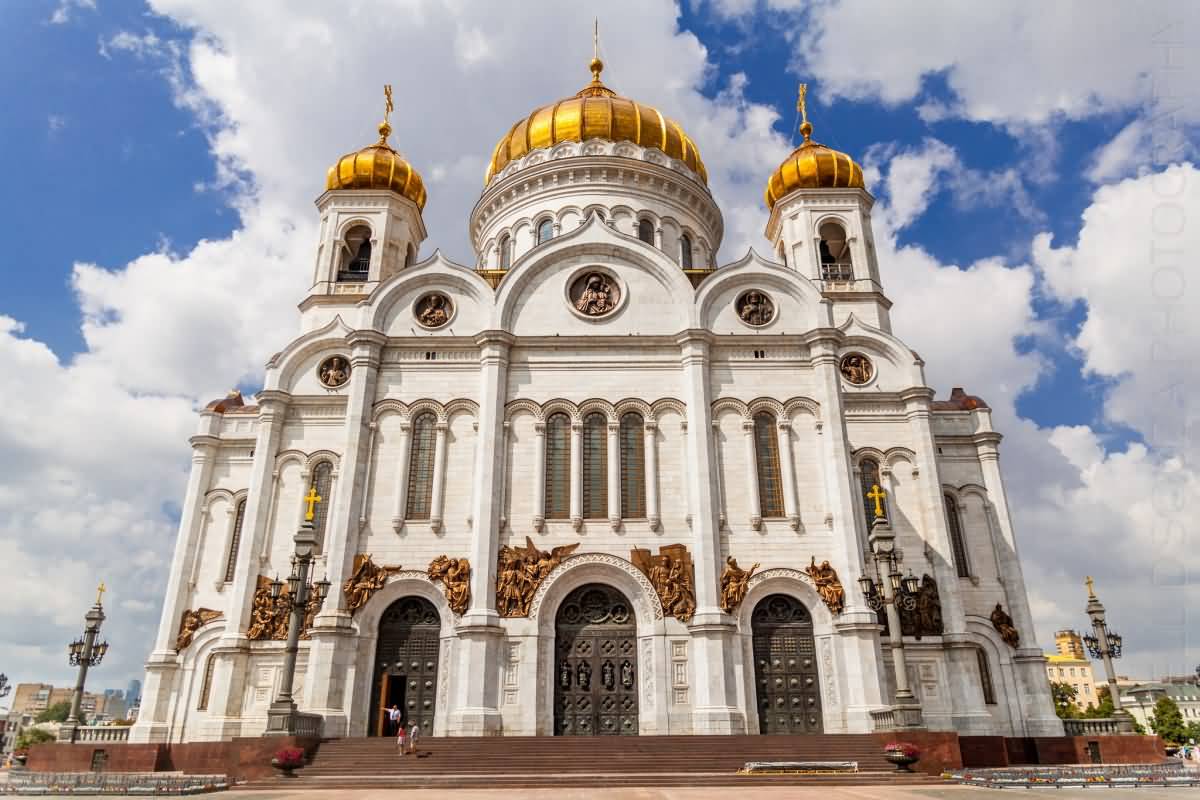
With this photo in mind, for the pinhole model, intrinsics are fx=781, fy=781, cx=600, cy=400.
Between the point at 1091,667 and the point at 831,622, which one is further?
the point at 1091,667

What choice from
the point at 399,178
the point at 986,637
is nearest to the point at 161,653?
the point at 399,178

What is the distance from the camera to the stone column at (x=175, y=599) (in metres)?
20.8

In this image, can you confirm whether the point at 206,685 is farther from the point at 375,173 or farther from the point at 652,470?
the point at 375,173

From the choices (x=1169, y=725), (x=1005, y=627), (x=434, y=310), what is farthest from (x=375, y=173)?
(x=1169, y=725)

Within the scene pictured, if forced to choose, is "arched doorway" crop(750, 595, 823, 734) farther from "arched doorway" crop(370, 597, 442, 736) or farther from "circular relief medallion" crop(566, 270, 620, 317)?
"circular relief medallion" crop(566, 270, 620, 317)

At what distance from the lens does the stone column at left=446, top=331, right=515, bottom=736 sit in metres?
18.4

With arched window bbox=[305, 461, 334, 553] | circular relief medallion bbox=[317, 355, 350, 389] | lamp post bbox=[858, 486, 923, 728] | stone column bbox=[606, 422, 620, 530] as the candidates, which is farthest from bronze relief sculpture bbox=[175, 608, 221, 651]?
lamp post bbox=[858, 486, 923, 728]

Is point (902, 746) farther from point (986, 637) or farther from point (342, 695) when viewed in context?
point (342, 695)

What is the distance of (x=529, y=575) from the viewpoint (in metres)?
19.8

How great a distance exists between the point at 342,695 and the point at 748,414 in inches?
500

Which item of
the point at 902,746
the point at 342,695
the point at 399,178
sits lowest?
the point at 902,746

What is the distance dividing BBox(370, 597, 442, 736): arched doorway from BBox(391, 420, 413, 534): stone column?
6.72 feet

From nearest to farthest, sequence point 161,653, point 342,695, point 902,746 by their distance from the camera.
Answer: point 902,746
point 342,695
point 161,653

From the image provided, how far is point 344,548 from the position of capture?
19.9m
